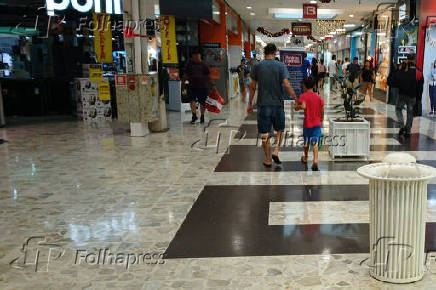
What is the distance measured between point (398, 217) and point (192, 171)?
368 centimetres

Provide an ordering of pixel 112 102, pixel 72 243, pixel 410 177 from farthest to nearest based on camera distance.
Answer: pixel 112 102 < pixel 72 243 < pixel 410 177

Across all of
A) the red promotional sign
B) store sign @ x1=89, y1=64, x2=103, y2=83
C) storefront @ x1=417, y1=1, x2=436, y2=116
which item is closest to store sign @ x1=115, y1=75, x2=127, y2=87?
store sign @ x1=89, y1=64, x2=103, y2=83

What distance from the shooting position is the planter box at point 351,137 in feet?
20.9

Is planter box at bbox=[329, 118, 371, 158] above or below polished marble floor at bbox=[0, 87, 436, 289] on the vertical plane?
above

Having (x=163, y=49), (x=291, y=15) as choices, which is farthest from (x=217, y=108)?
(x=291, y=15)

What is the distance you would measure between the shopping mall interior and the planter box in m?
0.02

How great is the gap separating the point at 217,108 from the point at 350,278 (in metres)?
8.11

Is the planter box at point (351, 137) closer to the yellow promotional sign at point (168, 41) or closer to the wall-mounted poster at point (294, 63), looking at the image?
the wall-mounted poster at point (294, 63)

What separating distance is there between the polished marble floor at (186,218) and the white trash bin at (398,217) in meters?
0.13

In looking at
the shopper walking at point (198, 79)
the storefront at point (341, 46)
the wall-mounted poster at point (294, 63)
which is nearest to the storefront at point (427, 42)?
the wall-mounted poster at point (294, 63)

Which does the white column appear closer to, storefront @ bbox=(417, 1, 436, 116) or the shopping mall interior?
the shopping mall interior

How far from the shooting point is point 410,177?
2709 mm

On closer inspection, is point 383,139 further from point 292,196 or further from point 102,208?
point 102,208

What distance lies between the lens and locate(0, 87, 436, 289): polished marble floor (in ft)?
10.2
